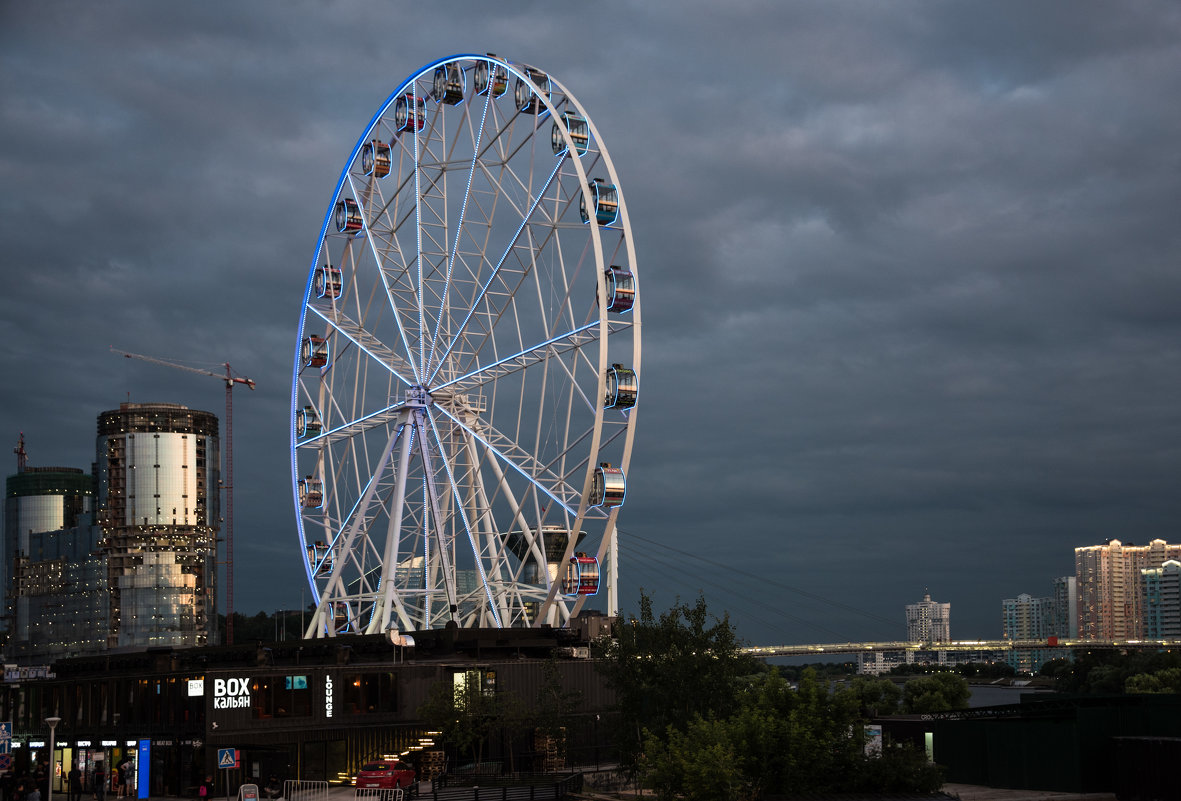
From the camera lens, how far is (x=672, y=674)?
43.8 metres

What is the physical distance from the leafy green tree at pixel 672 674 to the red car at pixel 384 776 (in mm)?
7321

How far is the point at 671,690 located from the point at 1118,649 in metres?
122

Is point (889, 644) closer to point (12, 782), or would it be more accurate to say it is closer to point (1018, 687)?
point (1018, 687)

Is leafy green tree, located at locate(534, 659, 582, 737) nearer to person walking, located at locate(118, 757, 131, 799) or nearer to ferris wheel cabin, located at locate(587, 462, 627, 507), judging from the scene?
ferris wheel cabin, located at locate(587, 462, 627, 507)

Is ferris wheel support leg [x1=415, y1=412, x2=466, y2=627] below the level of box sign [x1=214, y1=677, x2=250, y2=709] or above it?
above

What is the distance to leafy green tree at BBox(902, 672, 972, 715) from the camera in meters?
89.6

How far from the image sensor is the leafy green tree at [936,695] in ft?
294

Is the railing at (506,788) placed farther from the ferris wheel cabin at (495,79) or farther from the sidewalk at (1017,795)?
the ferris wheel cabin at (495,79)

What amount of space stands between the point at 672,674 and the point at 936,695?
5193 centimetres

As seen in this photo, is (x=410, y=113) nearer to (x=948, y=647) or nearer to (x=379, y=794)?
(x=379, y=794)

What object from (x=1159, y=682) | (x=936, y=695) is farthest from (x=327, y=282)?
(x=1159, y=682)

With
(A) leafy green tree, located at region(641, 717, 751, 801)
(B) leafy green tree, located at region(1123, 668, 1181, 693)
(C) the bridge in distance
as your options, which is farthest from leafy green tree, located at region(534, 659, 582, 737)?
(C) the bridge in distance

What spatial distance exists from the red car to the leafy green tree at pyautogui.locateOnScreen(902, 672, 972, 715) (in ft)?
172

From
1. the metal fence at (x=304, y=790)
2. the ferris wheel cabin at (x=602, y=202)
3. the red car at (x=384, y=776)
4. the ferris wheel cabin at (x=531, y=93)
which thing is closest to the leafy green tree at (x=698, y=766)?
the red car at (x=384, y=776)
